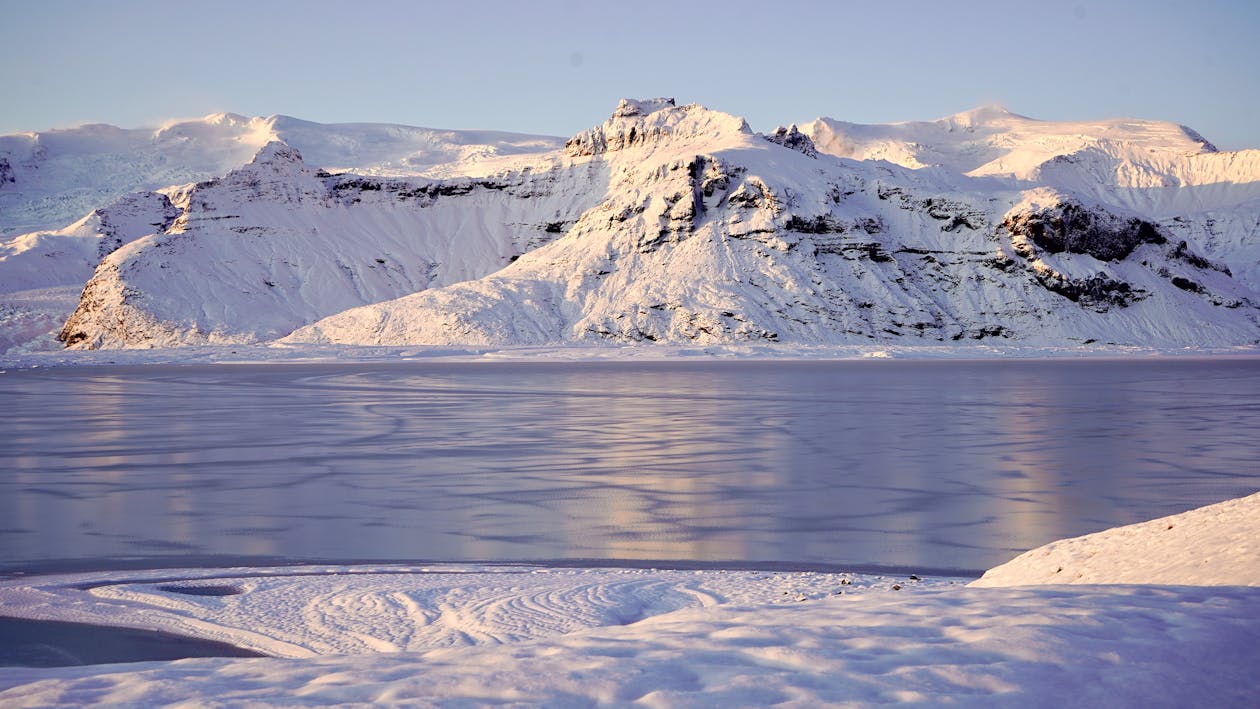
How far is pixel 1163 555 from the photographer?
8445 millimetres

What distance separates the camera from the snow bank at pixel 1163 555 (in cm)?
758

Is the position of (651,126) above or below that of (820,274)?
above

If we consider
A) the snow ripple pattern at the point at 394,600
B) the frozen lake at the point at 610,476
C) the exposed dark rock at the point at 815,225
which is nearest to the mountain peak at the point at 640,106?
the exposed dark rock at the point at 815,225

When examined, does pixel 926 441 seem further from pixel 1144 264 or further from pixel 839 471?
pixel 1144 264

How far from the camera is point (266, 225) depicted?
388ft

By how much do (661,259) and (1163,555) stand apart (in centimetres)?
8939

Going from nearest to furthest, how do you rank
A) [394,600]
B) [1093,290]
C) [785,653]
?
[785,653]
[394,600]
[1093,290]

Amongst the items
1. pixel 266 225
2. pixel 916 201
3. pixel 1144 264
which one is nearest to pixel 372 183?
pixel 266 225

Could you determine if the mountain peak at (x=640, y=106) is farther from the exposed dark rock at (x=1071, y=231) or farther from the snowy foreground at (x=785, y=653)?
the snowy foreground at (x=785, y=653)

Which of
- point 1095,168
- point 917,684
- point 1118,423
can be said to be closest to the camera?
point 917,684

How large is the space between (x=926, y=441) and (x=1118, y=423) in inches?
243

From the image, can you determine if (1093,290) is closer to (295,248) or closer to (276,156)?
(295,248)

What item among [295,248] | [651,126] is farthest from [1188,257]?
[295,248]

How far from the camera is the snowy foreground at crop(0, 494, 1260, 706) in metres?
4.68
